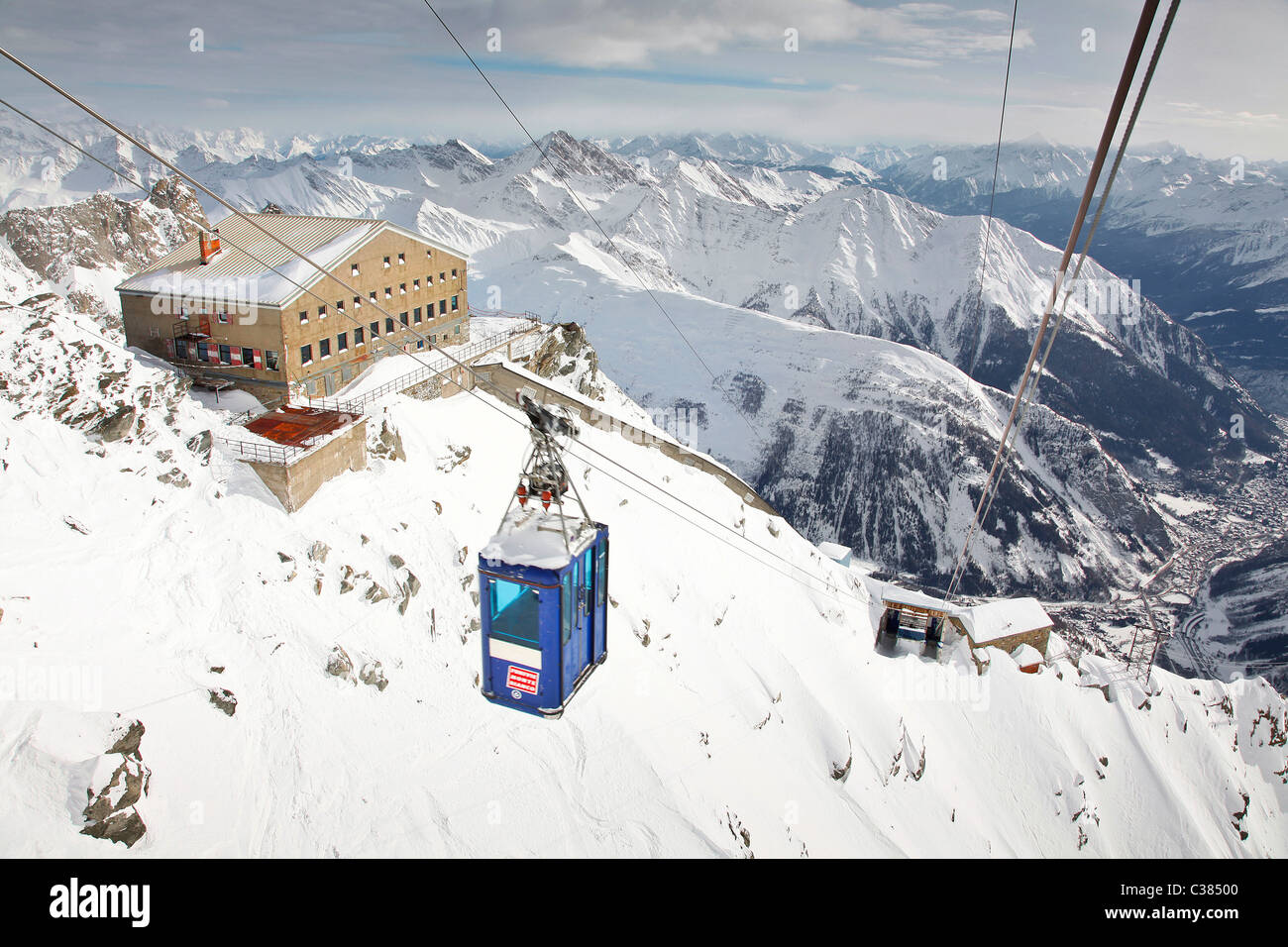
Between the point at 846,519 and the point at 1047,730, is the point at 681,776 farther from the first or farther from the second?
the point at 846,519

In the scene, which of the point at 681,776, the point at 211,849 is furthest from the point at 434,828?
the point at 681,776

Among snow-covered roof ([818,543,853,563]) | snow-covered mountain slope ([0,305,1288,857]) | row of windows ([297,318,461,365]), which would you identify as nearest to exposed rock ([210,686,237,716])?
snow-covered mountain slope ([0,305,1288,857])

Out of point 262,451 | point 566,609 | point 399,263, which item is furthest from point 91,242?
point 566,609

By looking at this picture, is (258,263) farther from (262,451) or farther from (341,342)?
(262,451)

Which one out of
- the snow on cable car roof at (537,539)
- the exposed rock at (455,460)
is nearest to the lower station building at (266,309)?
the exposed rock at (455,460)

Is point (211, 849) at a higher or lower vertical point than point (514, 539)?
lower

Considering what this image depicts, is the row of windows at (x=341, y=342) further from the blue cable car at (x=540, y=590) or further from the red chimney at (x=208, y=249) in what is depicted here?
the blue cable car at (x=540, y=590)

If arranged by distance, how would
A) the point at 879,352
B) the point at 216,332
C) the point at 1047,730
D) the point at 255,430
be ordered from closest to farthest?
the point at 255,430 → the point at 216,332 → the point at 1047,730 → the point at 879,352
